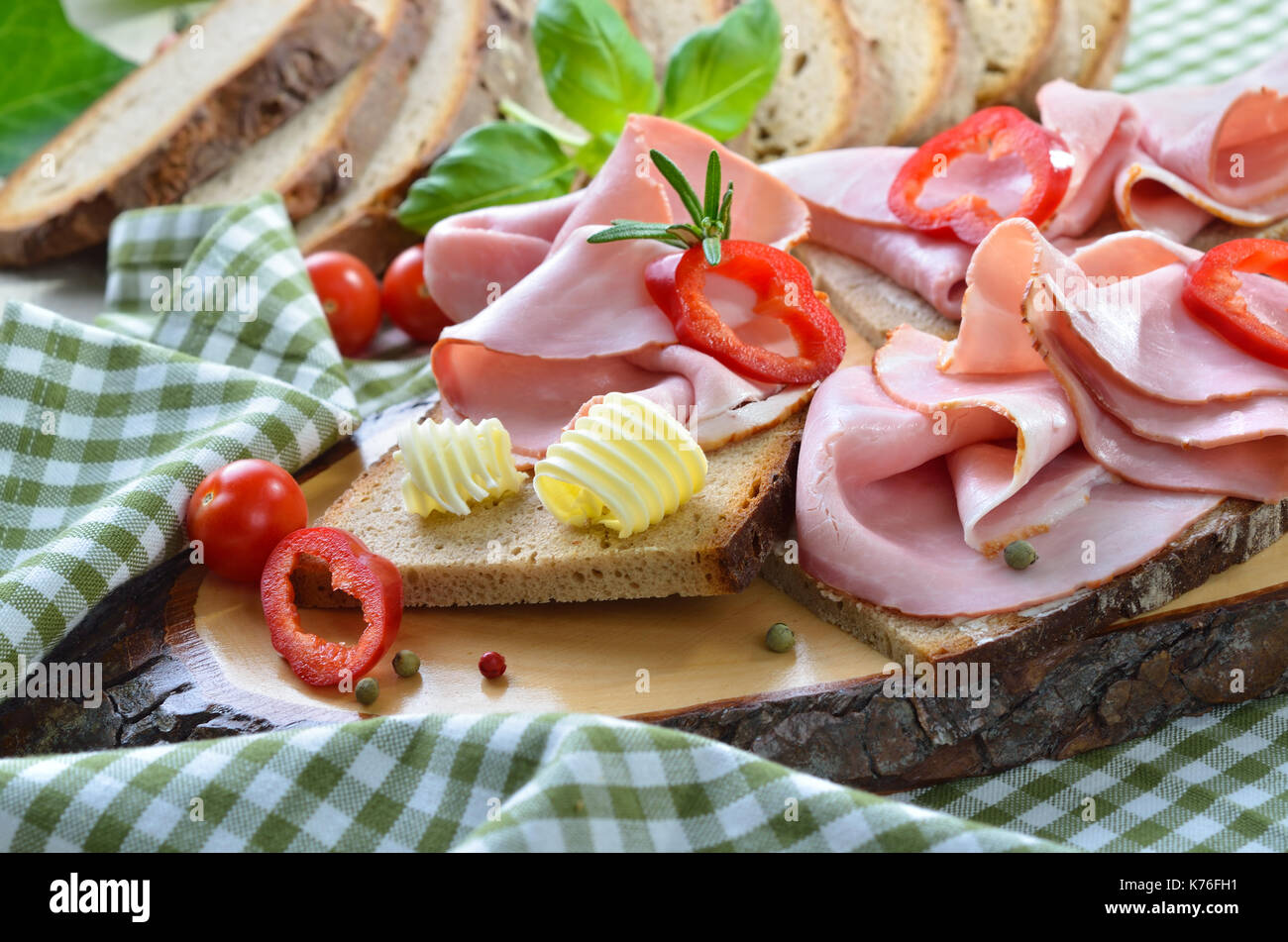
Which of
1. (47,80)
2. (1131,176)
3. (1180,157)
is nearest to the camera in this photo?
(1131,176)

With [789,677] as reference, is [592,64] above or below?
above

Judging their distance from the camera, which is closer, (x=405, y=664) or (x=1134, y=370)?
(x=405, y=664)

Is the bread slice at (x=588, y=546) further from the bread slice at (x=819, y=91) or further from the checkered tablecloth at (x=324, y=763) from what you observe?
the bread slice at (x=819, y=91)

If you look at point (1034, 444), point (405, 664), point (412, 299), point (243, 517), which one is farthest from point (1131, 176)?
point (243, 517)

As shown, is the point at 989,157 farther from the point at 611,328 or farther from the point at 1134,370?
the point at 611,328

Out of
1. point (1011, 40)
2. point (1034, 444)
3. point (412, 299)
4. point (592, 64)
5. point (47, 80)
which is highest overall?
point (592, 64)
